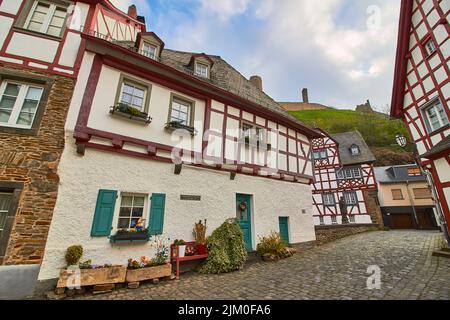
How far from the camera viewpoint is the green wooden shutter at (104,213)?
16.7 ft

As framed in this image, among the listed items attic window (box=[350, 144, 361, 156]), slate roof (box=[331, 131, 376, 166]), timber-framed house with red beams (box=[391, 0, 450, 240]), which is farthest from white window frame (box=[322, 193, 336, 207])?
timber-framed house with red beams (box=[391, 0, 450, 240])

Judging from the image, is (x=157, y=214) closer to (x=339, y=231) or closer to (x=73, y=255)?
(x=73, y=255)

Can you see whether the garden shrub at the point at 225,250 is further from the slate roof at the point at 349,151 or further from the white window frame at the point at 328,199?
the slate roof at the point at 349,151

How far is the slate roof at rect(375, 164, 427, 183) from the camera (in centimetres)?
2118

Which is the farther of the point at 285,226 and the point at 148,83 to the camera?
the point at 285,226

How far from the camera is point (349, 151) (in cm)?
2039

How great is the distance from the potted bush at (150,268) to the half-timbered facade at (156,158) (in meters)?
0.28

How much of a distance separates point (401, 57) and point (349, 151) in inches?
491

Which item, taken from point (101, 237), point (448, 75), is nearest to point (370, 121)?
point (448, 75)

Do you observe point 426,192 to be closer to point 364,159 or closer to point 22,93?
point 364,159

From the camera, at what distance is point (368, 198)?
17.6 metres

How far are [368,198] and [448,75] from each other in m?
12.7

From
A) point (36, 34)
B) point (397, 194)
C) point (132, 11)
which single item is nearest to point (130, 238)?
point (36, 34)
